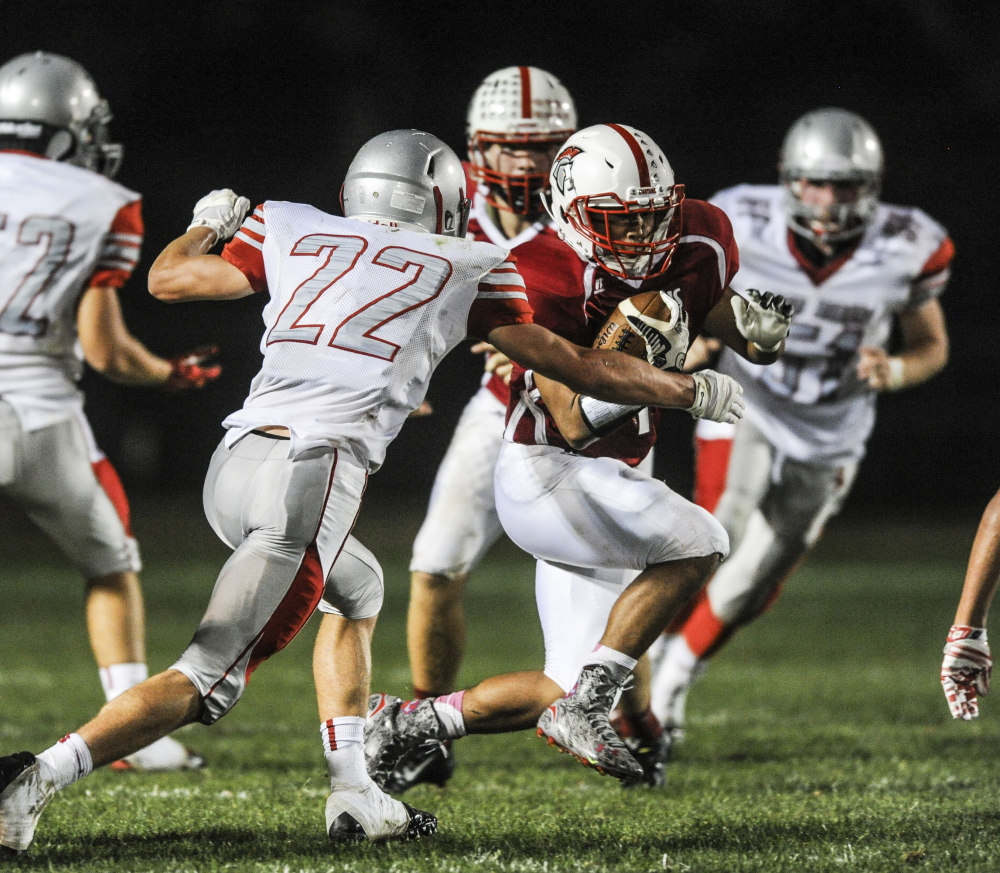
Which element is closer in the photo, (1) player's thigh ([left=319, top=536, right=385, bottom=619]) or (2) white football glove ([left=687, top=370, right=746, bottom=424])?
(2) white football glove ([left=687, top=370, right=746, bottom=424])

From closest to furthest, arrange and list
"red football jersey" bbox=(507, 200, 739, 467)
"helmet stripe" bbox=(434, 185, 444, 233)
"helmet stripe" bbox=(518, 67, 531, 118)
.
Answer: "helmet stripe" bbox=(434, 185, 444, 233) → "red football jersey" bbox=(507, 200, 739, 467) → "helmet stripe" bbox=(518, 67, 531, 118)

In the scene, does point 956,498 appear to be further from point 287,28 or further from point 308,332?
point 308,332

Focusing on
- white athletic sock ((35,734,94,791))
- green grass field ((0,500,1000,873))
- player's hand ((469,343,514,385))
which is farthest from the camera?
player's hand ((469,343,514,385))

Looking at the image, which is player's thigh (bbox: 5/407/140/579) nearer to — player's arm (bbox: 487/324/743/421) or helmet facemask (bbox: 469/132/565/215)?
helmet facemask (bbox: 469/132/565/215)

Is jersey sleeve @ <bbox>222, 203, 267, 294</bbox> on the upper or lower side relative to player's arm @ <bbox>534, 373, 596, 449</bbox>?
upper

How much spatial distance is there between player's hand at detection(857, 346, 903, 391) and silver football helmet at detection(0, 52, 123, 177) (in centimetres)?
265

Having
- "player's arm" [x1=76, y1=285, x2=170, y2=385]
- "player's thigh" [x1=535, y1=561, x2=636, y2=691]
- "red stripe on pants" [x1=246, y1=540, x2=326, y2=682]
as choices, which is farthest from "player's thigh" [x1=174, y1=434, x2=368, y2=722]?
"player's arm" [x1=76, y1=285, x2=170, y2=385]

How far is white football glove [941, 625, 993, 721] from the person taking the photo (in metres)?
3.12

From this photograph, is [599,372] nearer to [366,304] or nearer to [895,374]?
[366,304]

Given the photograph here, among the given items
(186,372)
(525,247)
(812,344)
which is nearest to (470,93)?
(812,344)

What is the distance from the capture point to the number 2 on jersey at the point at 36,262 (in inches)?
154

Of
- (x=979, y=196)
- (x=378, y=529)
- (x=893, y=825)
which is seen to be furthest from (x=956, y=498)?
(x=893, y=825)

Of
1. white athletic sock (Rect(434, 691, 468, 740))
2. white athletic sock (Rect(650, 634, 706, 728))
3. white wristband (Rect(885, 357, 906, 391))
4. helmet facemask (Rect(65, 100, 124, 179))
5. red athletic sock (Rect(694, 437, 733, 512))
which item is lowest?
white athletic sock (Rect(650, 634, 706, 728))

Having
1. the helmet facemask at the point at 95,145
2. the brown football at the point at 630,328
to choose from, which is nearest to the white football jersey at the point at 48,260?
the helmet facemask at the point at 95,145
